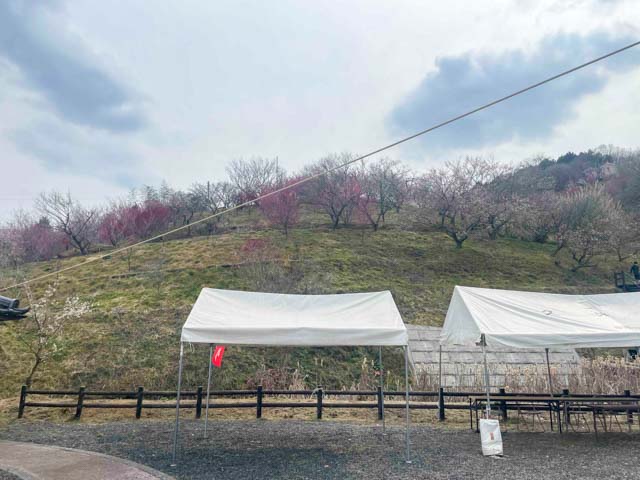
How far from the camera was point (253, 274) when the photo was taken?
53.6 ft

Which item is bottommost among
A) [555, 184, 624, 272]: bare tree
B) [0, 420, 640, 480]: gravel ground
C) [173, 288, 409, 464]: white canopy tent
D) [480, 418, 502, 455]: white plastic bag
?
[0, 420, 640, 480]: gravel ground

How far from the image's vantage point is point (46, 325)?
38.7 feet

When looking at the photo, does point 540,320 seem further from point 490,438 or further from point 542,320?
point 490,438

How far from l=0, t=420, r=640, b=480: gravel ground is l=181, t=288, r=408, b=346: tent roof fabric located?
1598mm

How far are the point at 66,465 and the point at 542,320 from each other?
7162mm

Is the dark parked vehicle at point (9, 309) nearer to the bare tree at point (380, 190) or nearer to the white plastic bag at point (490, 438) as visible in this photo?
the white plastic bag at point (490, 438)

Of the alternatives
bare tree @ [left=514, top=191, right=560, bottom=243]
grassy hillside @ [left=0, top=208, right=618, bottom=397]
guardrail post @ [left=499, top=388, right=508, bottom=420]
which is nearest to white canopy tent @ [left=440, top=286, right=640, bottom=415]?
guardrail post @ [left=499, top=388, right=508, bottom=420]

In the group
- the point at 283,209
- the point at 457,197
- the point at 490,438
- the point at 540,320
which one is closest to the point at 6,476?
the point at 490,438

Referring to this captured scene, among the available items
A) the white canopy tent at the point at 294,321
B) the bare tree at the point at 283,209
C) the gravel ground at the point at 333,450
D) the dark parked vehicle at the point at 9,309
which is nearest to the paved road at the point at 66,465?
the gravel ground at the point at 333,450

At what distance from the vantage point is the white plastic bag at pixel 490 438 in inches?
226

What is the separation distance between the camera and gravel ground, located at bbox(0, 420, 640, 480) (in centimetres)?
511

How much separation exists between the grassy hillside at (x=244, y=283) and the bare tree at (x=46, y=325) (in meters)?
0.25

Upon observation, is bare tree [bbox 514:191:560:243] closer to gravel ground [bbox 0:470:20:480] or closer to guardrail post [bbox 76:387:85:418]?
guardrail post [bbox 76:387:85:418]

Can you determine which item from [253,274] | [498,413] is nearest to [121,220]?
[253,274]
